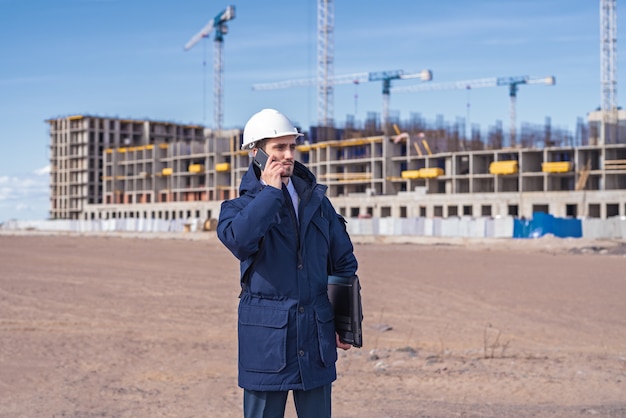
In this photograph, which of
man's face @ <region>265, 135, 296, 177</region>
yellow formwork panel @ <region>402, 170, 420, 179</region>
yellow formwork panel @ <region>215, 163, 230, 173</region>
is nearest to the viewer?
man's face @ <region>265, 135, 296, 177</region>

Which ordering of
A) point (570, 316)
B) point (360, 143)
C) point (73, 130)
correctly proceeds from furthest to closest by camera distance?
point (73, 130) → point (360, 143) → point (570, 316)

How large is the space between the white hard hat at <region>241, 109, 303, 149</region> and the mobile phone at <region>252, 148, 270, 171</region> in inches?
2.4

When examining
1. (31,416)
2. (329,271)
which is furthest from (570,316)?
(329,271)

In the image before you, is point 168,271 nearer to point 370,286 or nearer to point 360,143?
point 370,286

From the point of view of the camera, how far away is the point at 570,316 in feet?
44.1

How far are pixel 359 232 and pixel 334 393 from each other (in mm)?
48553

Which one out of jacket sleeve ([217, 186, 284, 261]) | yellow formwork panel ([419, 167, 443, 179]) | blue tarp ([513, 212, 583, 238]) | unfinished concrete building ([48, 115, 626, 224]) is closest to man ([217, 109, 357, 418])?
jacket sleeve ([217, 186, 284, 261])

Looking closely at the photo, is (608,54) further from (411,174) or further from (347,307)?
(347,307)

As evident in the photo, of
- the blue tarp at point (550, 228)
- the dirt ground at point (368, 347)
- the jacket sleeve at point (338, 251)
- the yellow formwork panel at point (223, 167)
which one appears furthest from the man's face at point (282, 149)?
the yellow formwork panel at point (223, 167)

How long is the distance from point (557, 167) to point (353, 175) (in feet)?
73.9

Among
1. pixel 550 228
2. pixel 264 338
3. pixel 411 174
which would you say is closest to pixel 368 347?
pixel 264 338

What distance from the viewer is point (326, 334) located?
12.2 feet

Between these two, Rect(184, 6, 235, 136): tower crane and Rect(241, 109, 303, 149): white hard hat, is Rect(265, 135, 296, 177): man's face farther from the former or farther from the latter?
Rect(184, 6, 235, 136): tower crane

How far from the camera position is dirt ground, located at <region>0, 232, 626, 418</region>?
7.19 m
